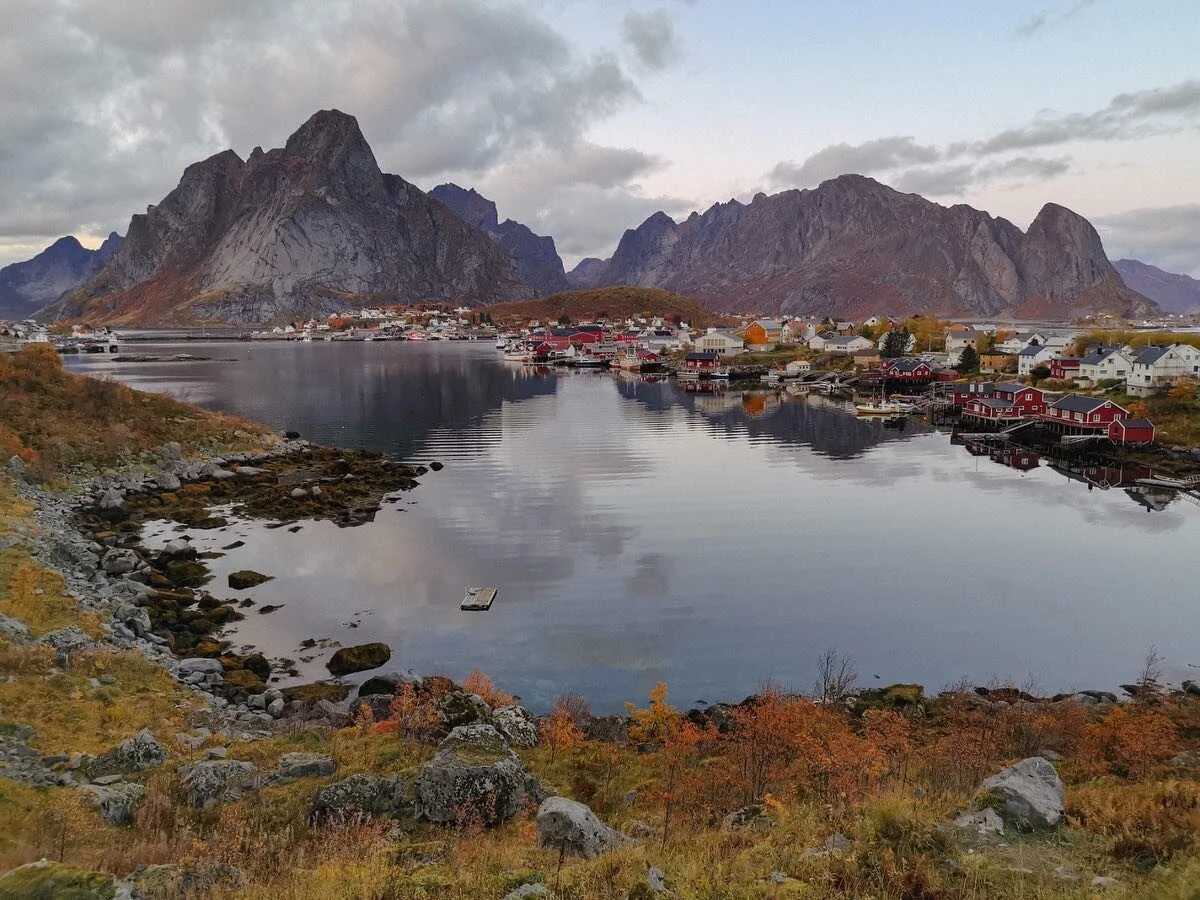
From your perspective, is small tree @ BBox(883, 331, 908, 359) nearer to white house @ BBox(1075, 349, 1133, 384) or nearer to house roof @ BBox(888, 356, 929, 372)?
house roof @ BBox(888, 356, 929, 372)

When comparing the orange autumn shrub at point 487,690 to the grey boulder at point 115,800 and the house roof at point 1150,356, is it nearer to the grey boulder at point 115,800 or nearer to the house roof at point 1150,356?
the grey boulder at point 115,800

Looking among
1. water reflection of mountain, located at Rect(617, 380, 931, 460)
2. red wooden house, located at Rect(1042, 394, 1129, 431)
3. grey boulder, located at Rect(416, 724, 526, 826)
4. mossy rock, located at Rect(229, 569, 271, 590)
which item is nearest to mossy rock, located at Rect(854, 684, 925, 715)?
grey boulder, located at Rect(416, 724, 526, 826)

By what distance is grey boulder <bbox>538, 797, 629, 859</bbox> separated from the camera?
9.52 metres

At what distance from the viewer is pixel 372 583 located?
99.7 feet

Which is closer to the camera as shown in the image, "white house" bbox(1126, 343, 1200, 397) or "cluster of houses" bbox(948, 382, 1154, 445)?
"cluster of houses" bbox(948, 382, 1154, 445)

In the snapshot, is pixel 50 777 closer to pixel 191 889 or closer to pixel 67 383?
pixel 191 889

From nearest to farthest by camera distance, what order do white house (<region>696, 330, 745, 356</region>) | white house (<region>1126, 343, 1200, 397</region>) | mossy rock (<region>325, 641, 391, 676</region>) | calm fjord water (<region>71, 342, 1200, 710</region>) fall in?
mossy rock (<region>325, 641, 391, 676</region>) < calm fjord water (<region>71, 342, 1200, 710</region>) < white house (<region>1126, 343, 1200, 397</region>) < white house (<region>696, 330, 745, 356</region>)

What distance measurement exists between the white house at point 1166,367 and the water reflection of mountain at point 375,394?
63.4 meters

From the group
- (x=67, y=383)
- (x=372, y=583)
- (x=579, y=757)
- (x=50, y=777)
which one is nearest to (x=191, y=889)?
(x=50, y=777)

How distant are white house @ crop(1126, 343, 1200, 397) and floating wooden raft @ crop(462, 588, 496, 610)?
68627 millimetres

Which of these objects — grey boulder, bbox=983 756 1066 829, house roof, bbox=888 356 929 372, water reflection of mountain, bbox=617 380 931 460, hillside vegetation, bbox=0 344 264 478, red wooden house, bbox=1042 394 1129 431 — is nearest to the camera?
grey boulder, bbox=983 756 1066 829

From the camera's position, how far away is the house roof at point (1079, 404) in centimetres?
6097

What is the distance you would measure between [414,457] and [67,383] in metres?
24.5

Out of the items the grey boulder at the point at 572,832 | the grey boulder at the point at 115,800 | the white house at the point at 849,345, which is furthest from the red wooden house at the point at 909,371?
the grey boulder at the point at 115,800
